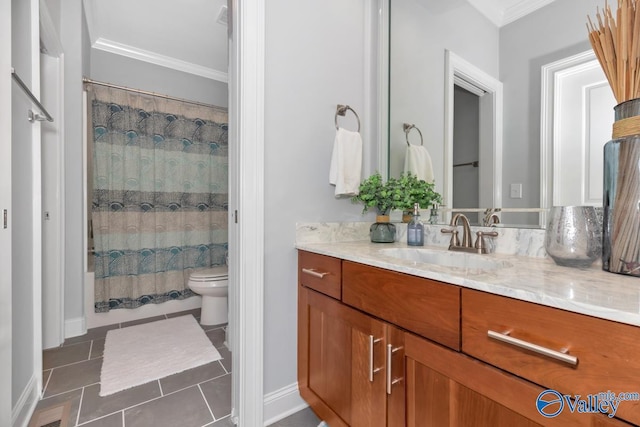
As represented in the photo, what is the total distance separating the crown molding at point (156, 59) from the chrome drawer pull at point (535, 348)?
354 centimetres

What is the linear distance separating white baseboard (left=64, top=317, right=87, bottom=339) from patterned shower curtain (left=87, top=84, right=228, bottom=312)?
18cm

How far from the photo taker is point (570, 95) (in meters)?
1.00

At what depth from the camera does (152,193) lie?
269 centimetres

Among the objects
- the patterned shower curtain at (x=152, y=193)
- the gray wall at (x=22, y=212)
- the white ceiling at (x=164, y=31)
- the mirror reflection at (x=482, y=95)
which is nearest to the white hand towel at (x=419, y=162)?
the mirror reflection at (x=482, y=95)

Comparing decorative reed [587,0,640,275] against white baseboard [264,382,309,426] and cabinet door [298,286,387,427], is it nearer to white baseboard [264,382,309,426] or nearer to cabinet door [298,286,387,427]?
cabinet door [298,286,387,427]

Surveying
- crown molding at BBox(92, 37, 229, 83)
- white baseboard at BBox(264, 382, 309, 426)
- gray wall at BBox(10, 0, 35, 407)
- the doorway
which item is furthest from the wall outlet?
crown molding at BBox(92, 37, 229, 83)

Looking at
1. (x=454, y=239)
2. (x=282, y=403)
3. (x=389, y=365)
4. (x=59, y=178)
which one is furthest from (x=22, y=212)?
(x=454, y=239)

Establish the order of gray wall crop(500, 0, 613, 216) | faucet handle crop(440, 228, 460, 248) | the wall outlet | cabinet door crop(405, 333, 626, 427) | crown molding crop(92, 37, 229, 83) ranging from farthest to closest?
crown molding crop(92, 37, 229, 83)
faucet handle crop(440, 228, 460, 248)
the wall outlet
gray wall crop(500, 0, 613, 216)
cabinet door crop(405, 333, 626, 427)

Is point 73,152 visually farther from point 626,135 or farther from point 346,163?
point 626,135

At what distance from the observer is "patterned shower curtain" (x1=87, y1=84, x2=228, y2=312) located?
2.46 metres

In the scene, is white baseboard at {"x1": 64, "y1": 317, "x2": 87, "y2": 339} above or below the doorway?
below

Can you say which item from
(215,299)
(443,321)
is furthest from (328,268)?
(215,299)

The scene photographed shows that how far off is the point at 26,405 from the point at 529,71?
264 centimetres

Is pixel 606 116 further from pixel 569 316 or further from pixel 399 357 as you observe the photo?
pixel 399 357
